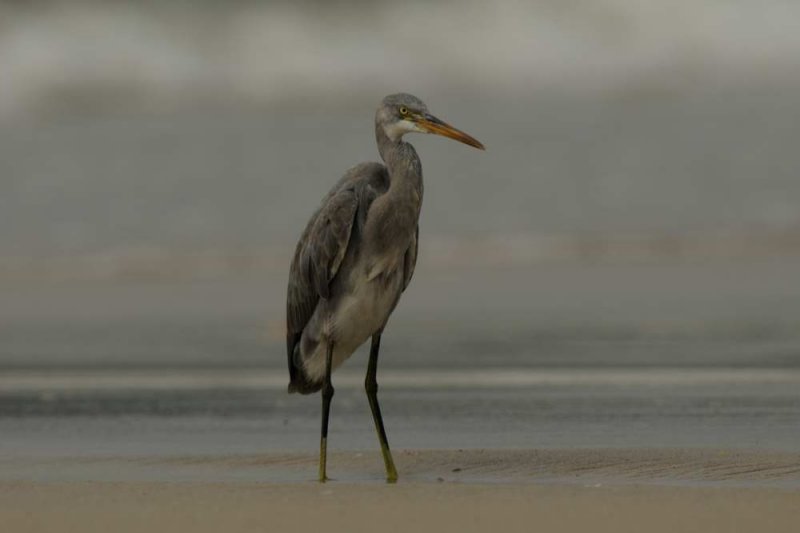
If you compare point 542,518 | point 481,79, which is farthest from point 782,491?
point 481,79

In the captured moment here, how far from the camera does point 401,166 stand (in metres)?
8.16

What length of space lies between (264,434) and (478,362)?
115 inches

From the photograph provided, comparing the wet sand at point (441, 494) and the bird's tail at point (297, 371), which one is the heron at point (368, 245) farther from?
the wet sand at point (441, 494)

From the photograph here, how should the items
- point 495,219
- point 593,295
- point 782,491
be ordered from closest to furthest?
1. point 782,491
2. point 593,295
3. point 495,219

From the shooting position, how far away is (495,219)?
23781mm

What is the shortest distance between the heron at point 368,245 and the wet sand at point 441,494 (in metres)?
0.40

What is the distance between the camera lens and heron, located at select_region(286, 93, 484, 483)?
26.6 ft

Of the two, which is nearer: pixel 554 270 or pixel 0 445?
pixel 0 445

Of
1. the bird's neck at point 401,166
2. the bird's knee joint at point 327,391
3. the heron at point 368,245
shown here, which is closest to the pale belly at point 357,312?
the heron at point 368,245

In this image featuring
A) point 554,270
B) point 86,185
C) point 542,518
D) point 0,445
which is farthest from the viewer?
point 86,185

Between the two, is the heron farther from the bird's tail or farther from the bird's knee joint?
the bird's tail

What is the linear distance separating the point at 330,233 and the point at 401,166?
0.42 m

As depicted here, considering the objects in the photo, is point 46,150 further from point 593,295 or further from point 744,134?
point 593,295

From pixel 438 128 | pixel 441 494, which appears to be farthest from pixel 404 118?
pixel 441 494
